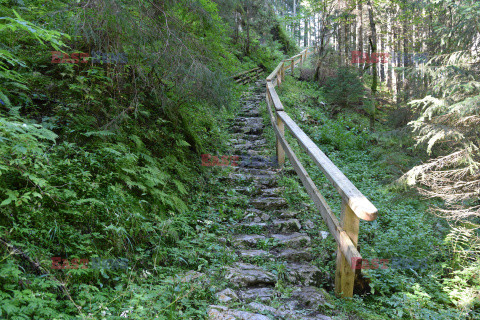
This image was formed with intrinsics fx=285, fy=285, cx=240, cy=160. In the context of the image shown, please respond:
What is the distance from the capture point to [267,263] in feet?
12.1

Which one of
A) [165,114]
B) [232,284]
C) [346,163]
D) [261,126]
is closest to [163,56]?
[165,114]

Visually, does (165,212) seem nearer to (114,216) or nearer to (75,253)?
(114,216)

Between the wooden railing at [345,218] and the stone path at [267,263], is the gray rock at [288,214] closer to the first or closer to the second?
the stone path at [267,263]

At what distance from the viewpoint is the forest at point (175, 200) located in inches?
96.3

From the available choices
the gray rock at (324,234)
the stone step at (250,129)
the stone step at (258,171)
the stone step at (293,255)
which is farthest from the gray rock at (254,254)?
the stone step at (250,129)

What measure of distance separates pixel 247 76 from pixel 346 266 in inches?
561

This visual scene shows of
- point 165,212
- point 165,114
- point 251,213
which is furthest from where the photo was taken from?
point 165,114

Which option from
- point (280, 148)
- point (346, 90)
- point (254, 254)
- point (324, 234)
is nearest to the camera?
point (254, 254)

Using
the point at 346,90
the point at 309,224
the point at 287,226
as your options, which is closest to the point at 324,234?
the point at 309,224

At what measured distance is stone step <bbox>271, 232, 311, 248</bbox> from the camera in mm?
4129

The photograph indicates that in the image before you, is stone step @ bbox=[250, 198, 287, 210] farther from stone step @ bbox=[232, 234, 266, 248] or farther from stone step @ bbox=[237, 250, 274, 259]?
stone step @ bbox=[237, 250, 274, 259]

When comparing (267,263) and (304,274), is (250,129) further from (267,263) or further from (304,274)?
(304,274)

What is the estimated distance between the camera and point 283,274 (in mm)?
3477

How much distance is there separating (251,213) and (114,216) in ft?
7.82
